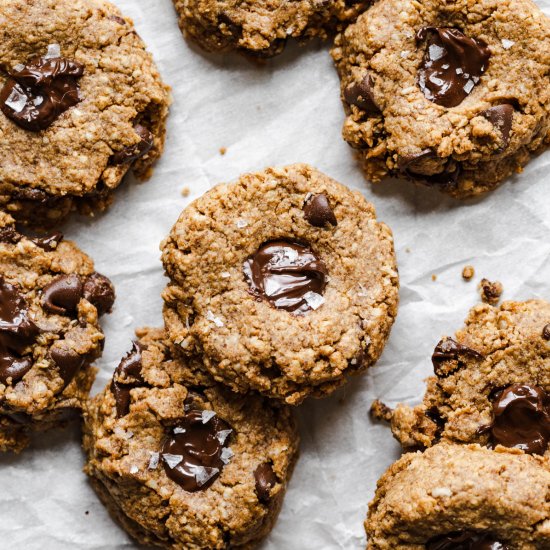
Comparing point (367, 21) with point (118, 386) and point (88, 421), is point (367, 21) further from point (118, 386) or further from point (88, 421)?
point (88, 421)

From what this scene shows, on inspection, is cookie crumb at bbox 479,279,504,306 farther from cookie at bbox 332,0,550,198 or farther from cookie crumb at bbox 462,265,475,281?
cookie at bbox 332,0,550,198

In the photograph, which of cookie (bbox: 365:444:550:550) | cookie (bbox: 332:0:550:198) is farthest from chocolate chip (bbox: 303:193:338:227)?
cookie (bbox: 365:444:550:550)

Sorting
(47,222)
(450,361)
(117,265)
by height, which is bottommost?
(450,361)

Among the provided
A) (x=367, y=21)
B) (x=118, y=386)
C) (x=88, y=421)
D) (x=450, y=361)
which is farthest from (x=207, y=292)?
(x=367, y=21)

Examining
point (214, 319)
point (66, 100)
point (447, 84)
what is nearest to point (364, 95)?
point (447, 84)

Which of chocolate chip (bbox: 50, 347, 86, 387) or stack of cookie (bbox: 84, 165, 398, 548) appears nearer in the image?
stack of cookie (bbox: 84, 165, 398, 548)

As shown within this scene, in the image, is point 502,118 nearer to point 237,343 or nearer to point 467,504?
point 237,343
